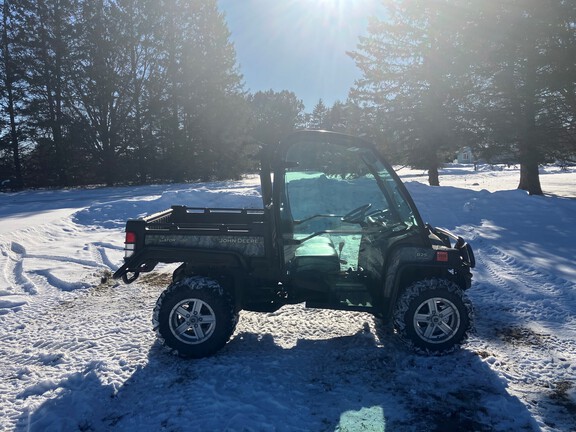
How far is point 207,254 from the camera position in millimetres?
3988

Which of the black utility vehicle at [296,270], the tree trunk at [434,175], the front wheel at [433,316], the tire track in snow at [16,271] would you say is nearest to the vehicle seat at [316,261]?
the black utility vehicle at [296,270]

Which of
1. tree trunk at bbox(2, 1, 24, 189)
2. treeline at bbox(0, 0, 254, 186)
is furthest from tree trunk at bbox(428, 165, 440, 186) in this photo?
tree trunk at bbox(2, 1, 24, 189)

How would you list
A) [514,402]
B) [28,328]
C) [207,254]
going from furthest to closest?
[28,328] → [207,254] → [514,402]

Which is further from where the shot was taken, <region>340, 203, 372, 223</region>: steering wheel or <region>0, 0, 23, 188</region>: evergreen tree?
<region>0, 0, 23, 188</region>: evergreen tree

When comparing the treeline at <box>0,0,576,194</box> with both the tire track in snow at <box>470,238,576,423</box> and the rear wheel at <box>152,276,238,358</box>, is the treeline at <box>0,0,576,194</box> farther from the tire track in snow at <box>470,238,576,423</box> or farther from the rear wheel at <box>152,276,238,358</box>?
the rear wheel at <box>152,276,238,358</box>

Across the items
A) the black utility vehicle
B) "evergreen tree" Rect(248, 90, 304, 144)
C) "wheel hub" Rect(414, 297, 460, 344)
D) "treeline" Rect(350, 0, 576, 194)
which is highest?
"evergreen tree" Rect(248, 90, 304, 144)

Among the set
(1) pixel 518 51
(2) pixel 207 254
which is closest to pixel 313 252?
(2) pixel 207 254

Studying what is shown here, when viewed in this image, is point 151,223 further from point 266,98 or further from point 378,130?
point 266,98

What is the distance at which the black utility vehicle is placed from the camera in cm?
383

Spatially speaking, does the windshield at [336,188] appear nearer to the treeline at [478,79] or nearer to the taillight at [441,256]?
the taillight at [441,256]

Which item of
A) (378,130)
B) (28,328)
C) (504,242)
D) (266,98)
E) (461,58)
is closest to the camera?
(28,328)

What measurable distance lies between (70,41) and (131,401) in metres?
30.5

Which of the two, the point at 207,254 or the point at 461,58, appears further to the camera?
the point at 461,58

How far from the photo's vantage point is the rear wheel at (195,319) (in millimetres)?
3869
